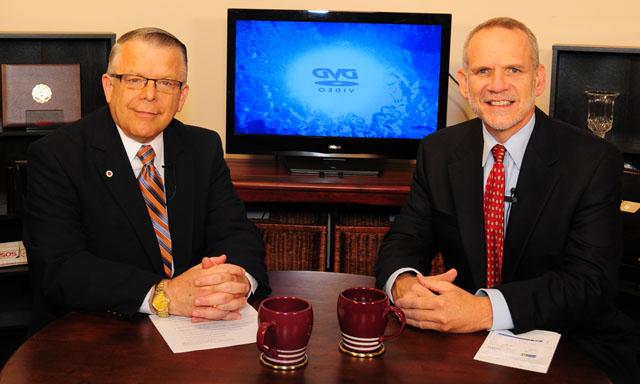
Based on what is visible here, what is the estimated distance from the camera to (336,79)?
11.5 ft

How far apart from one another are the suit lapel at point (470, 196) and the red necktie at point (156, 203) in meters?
0.77

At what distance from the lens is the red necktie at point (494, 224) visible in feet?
6.82

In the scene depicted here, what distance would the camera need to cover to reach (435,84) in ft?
11.4

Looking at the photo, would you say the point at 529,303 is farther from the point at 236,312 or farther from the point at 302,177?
the point at 302,177

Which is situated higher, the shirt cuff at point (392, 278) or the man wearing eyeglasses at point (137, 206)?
the man wearing eyeglasses at point (137, 206)

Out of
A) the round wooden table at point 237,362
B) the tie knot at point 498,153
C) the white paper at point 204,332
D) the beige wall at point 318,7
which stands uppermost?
the beige wall at point 318,7

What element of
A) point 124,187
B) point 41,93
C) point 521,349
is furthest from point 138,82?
point 41,93

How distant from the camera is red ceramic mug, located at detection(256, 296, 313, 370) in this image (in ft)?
4.76

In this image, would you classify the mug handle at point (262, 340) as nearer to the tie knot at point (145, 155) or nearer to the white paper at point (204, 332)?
the white paper at point (204, 332)

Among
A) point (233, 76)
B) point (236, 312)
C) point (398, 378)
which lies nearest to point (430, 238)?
point (236, 312)

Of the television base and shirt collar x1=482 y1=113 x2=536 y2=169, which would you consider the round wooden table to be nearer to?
shirt collar x1=482 y1=113 x2=536 y2=169

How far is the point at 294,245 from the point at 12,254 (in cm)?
116

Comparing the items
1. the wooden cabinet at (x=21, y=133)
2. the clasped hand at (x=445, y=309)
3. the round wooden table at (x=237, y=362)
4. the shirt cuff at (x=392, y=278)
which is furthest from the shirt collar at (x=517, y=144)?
the wooden cabinet at (x=21, y=133)

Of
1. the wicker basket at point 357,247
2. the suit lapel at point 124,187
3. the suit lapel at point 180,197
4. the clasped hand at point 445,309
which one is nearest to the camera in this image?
the clasped hand at point 445,309
